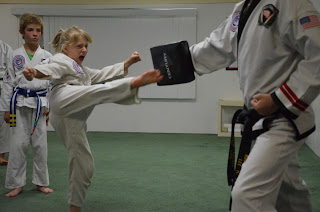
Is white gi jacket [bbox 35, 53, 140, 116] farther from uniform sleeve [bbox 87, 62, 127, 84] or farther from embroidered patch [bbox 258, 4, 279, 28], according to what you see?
embroidered patch [bbox 258, 4, 279, 28]

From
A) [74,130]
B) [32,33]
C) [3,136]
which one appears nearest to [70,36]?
[74,130]

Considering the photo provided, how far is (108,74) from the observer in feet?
8.10

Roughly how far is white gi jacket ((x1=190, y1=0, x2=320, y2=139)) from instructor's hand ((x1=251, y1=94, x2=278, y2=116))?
0.08 ft

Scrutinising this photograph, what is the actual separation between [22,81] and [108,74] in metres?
1.03

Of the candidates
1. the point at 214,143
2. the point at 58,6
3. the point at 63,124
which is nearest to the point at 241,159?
the point at 63,124

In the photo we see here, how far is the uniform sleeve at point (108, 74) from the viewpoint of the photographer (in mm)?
2453

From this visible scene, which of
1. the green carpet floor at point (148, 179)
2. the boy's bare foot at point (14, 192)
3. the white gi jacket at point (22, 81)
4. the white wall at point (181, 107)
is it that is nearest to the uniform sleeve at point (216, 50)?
the green carpet floor at point (148, 179)

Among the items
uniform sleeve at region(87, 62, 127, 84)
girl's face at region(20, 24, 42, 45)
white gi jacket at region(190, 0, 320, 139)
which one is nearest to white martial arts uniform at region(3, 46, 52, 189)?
girl's face at region(20, 24, 42, 45)

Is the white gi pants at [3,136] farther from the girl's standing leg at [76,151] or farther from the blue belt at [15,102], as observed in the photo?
the girl's standing leg at [76,151]

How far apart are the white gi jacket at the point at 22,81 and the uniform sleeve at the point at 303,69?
2.15 metres

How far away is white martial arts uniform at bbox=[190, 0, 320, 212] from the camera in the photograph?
1.53m

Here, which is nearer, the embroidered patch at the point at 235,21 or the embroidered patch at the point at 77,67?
the embroidered patch at the point at 235,21

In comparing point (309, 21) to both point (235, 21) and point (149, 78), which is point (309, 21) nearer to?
point (235, 21)

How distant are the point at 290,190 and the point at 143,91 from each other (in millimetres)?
5159
